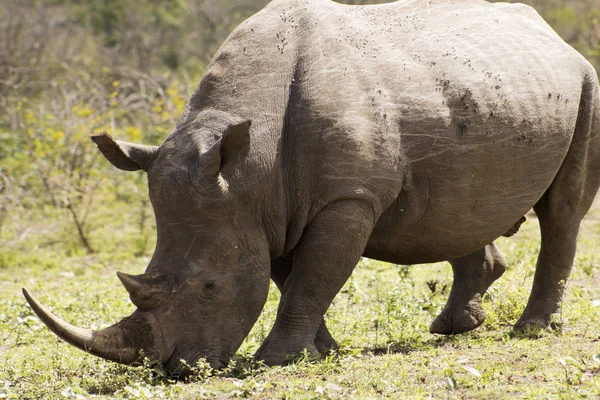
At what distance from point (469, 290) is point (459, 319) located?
313mm

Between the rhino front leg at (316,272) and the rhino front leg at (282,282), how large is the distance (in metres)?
0.42

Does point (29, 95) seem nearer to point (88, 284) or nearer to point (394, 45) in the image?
point (88, 284)

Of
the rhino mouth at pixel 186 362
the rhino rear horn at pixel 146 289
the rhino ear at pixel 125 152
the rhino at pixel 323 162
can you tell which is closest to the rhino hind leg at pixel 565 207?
the rhino at pixel 323 162

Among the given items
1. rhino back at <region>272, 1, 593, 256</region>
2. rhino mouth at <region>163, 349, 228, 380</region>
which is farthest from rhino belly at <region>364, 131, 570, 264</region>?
rhino mouth at <region>163, 349, 228, 380</region>

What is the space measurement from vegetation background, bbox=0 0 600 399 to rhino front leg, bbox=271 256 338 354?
0.11 metres

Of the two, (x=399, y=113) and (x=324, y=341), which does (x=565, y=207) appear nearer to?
(x=399, y=113)

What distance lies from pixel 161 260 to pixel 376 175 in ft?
4.18

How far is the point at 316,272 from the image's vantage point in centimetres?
530

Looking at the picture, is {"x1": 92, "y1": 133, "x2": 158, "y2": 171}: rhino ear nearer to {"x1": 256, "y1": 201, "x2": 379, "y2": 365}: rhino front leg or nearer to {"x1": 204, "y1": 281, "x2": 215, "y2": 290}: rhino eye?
{"x1": 204, "y1": 281, "x2": 215, "y2": 290}: rhino eye

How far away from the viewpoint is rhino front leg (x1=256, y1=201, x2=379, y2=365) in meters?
5.27

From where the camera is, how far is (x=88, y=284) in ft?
31.0

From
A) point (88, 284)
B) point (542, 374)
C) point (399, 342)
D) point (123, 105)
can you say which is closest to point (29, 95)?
point (123, 105)

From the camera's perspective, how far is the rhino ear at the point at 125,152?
522 centimetres

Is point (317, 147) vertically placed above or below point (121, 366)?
above
